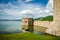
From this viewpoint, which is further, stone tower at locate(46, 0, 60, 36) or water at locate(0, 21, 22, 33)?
water at locate(0, 21, 22, 33)

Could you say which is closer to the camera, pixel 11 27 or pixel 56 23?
pixel 56 23

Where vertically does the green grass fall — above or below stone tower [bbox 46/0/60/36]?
below

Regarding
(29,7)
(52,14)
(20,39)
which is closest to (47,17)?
(52,14)

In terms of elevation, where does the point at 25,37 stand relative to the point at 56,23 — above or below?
below

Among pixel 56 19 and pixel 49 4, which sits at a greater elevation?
pixel 49 4

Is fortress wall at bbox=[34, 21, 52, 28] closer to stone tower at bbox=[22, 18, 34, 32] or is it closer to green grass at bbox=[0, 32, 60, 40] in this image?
stone tower at bbox=[22, 18, 34, 32]

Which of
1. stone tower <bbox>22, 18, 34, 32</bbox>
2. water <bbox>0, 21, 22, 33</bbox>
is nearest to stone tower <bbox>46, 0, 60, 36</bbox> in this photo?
stone tower <bbox>22, 18, 34, 32</bbox>

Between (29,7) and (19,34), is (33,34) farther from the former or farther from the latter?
(29,7)

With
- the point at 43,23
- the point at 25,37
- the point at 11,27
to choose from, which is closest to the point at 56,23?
the point at 43,23

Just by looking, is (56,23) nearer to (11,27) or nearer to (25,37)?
(25,37)

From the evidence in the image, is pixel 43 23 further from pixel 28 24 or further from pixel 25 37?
pixel 25 37

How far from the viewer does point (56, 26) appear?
4.22 meters

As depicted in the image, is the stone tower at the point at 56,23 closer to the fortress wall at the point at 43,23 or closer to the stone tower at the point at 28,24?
the fortress wall at the point at 43,23

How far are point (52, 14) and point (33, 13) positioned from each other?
1.33ft
